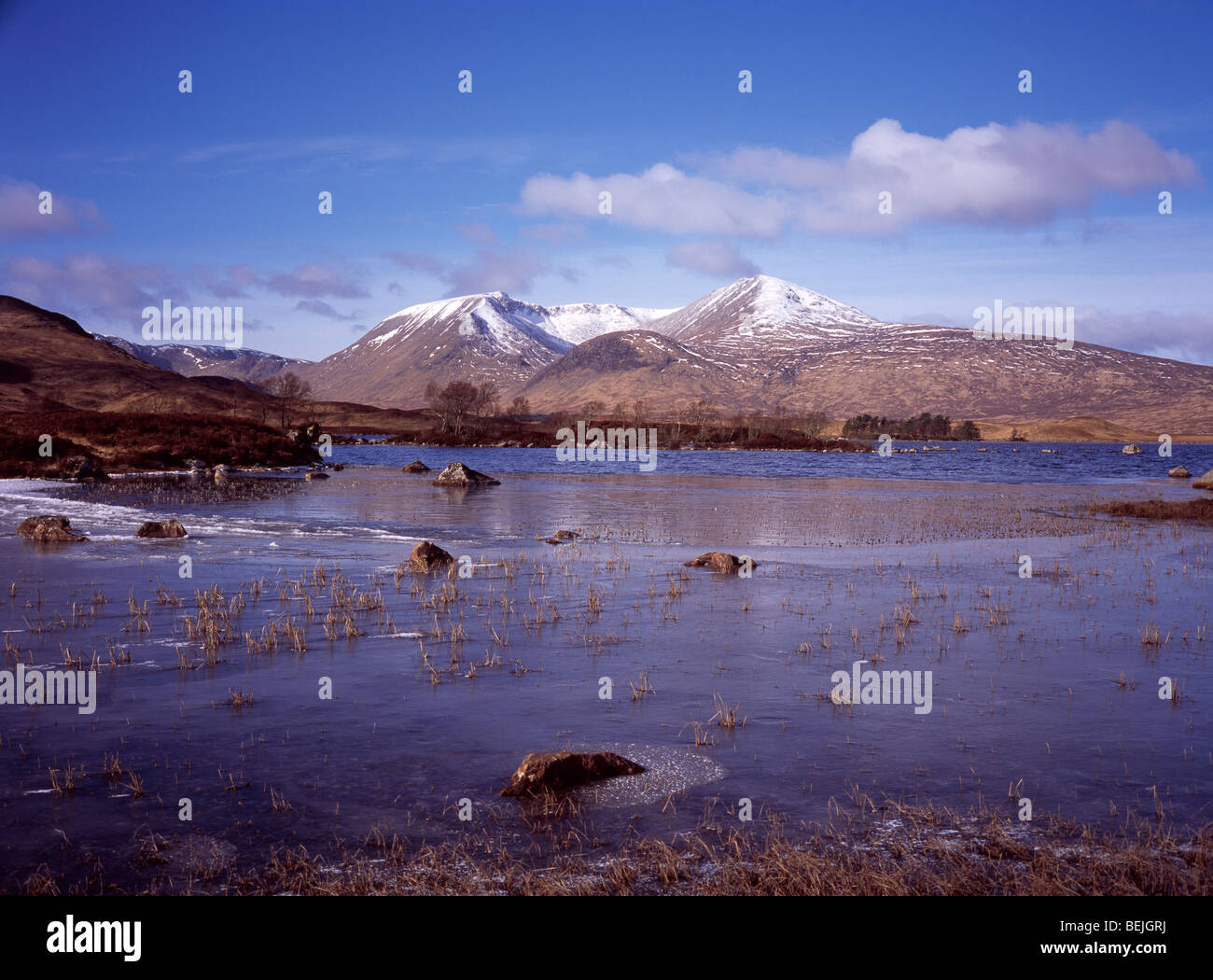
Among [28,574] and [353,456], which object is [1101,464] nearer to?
[353,456]

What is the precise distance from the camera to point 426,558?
25.4 meters

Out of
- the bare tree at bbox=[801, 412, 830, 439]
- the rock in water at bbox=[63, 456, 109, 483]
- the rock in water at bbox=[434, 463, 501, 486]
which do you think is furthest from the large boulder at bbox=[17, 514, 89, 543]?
the bare tree at bbox=[801, 412, 830, 439]

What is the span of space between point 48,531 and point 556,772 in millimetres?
26866

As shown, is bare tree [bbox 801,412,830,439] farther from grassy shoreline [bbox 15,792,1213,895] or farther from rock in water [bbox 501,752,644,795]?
grassy shoreline [bbox 15,792,1213,895]

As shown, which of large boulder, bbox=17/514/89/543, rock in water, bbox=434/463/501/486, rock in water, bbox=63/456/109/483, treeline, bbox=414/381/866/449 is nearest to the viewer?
large boulder, bbox=17/514/89/543

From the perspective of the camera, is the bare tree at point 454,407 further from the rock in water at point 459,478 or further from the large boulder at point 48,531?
the large boulder at point 48,531

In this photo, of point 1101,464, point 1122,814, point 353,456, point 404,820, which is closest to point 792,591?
point 1122,814

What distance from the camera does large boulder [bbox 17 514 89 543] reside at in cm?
2964

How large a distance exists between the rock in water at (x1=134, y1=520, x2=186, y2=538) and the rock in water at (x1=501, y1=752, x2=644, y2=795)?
999 inches

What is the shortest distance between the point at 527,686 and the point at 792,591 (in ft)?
33.3

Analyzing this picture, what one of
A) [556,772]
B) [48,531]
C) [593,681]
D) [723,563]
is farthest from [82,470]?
[556,772]

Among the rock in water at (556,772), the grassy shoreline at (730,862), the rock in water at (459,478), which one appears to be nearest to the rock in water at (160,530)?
the grassy shoreline at (730,862)

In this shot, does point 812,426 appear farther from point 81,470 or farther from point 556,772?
point 556,772

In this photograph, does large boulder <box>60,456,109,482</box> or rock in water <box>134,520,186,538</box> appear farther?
large boulder <box>60,456,109,482</box>
